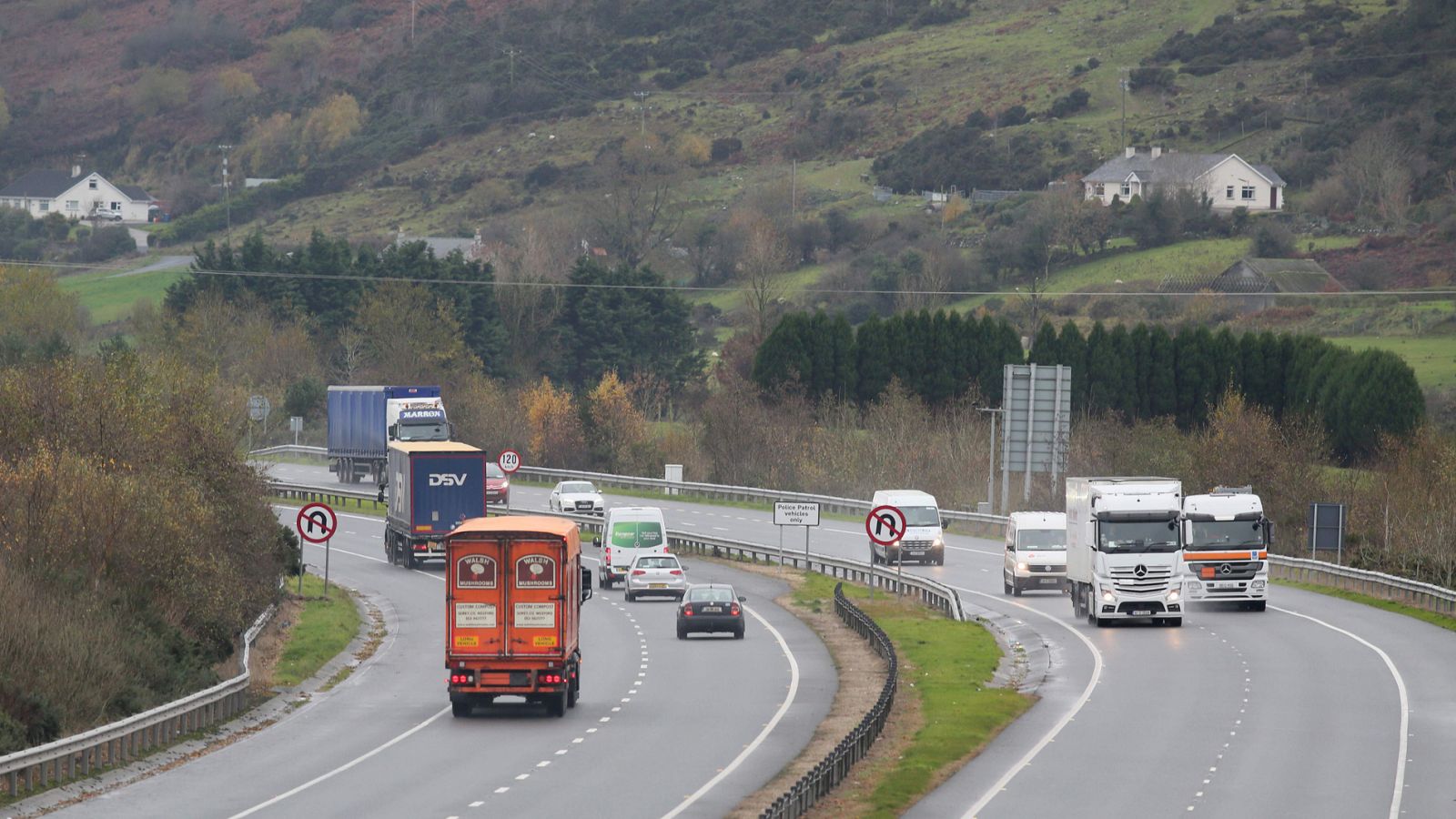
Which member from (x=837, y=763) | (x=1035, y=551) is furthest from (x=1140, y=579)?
(x=837, y=763)

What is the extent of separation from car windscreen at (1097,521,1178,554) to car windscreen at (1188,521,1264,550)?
393cm

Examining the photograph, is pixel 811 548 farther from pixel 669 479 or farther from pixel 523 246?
pixel 523 246

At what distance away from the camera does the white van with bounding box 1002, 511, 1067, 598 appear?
2035 inches

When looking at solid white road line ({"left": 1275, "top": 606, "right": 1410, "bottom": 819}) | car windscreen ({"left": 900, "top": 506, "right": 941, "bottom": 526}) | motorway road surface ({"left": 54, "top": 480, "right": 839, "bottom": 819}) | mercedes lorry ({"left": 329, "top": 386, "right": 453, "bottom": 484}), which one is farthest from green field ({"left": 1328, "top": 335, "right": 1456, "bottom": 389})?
motorway road surface ({"left": 54, "top": 480, "right": 839, "bottom": 819})

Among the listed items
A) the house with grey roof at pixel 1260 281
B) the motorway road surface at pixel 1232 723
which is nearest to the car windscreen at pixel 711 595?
the motorway road surface at pixel 1232 723

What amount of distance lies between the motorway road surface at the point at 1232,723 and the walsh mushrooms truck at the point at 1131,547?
671mm

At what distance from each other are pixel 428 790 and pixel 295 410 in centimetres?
8494

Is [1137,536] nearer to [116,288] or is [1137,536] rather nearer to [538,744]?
[538,744]

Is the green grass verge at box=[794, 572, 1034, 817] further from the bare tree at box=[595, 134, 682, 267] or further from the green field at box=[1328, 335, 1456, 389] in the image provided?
the bare tree at box=[595, 134, 682, 267]

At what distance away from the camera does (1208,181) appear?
16138cm

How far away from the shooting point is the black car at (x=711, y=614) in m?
43.0

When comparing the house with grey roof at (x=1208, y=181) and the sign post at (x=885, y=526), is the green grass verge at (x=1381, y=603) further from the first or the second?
the house with grey roof at (x=1208, y=181)

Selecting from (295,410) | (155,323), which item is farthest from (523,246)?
(295,410)

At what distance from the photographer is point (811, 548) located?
64.9 m
